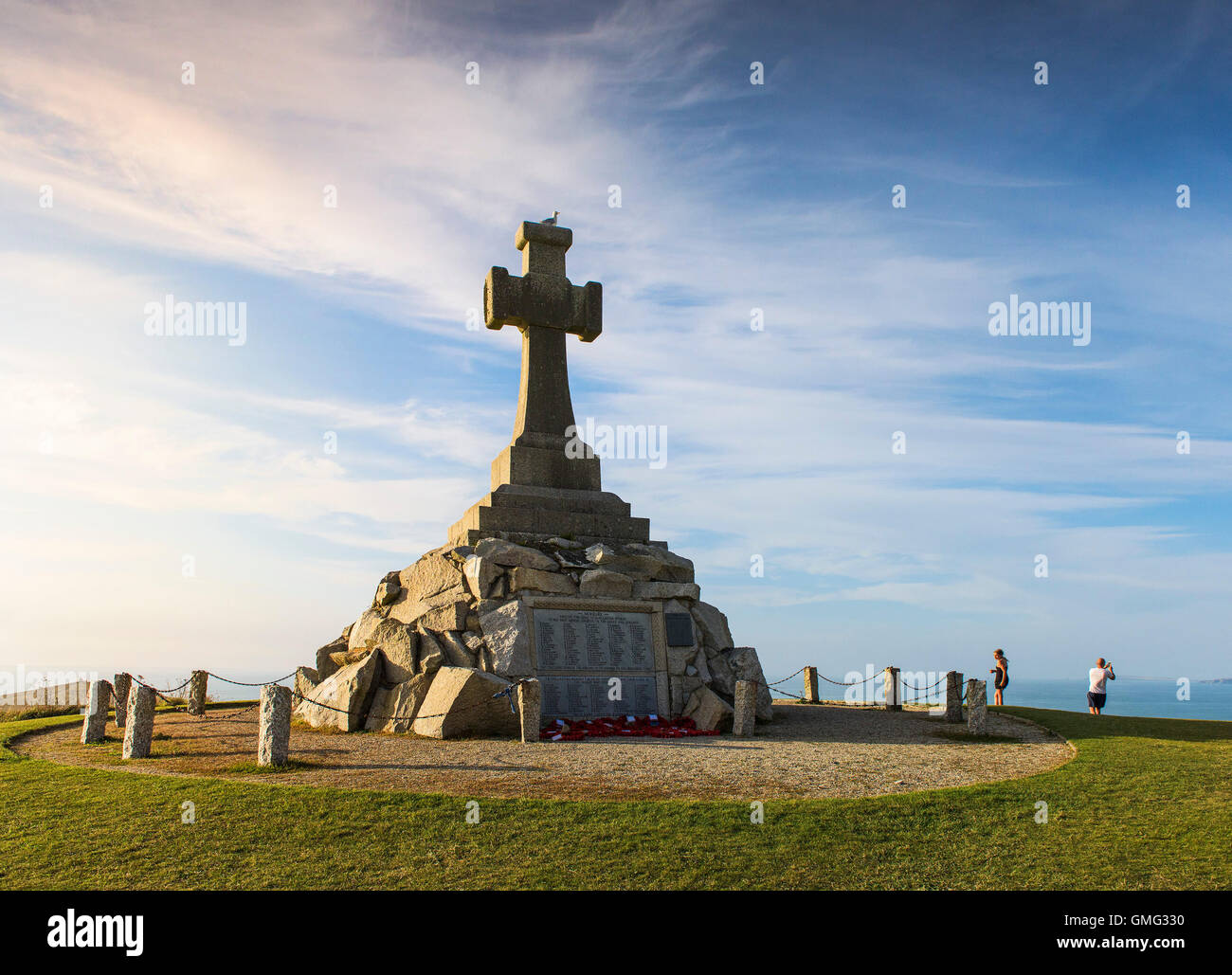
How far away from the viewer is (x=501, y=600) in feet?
46.8

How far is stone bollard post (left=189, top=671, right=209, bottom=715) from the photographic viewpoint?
666 inches

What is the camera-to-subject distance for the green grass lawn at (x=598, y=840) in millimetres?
6551

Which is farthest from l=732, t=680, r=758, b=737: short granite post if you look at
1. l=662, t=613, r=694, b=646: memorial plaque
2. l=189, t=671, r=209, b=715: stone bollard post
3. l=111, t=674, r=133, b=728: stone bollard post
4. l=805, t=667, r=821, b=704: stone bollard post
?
l=111, t=674, r=133, b=728: stone bollard post

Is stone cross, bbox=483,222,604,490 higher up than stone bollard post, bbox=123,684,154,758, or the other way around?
stone cross, bbox=483,222,604,490

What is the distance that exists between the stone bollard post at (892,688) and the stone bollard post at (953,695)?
7.68 feet

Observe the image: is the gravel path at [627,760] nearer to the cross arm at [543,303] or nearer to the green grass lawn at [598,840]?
the green grass lawn at [598,840]

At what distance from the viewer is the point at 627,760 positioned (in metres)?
10.4

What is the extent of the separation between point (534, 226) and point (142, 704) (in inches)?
450

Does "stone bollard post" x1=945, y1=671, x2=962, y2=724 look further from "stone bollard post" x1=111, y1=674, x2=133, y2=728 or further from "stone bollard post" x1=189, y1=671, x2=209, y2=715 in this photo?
"stone bollard post" x1=111, y1=674, x2=133, y2=728

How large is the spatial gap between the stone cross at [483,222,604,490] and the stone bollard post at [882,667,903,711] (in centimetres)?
715

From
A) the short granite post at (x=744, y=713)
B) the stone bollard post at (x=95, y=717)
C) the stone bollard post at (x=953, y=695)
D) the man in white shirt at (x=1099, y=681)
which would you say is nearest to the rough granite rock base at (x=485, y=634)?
the short granite post at (x=744, y=713)

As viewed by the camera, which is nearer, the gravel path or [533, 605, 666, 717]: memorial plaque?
the gravel path

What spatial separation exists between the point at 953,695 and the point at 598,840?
33.8 feet
